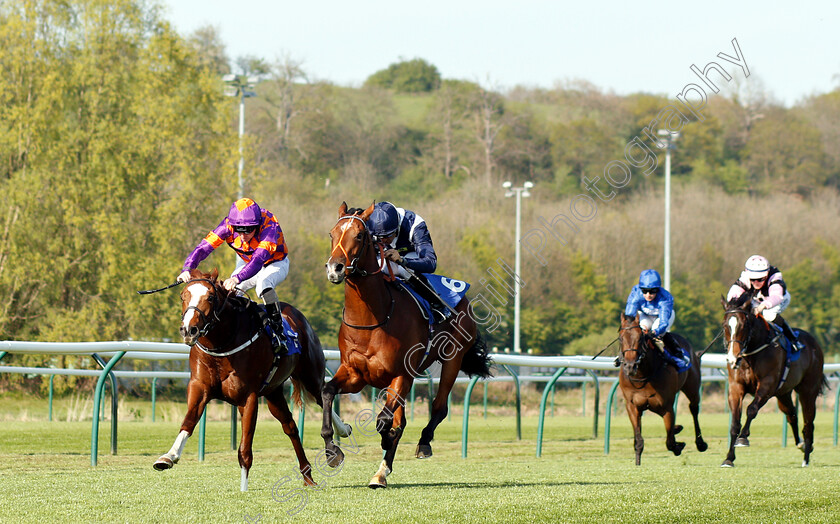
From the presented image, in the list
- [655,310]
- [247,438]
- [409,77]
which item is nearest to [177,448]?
[247,438]

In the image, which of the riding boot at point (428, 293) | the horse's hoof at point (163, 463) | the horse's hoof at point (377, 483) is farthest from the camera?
the riding boot at point (428, 293)

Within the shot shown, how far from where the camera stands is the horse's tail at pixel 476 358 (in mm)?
7922

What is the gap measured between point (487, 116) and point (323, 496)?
5959cm

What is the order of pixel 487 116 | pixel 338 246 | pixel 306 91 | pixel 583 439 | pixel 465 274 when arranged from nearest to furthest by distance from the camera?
pixel 338 246 → pixel 583 439 → pixel 465 274 → pixel 306 91 → pixel 487 116

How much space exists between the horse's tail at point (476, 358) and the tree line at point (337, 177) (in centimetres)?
1301

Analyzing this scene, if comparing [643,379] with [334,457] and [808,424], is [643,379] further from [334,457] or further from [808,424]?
[334,457]

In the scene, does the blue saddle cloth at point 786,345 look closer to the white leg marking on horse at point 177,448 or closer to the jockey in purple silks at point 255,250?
the jockey in purple silks at point 255,250

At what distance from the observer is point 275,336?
675 centimetres

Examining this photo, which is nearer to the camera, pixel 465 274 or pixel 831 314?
pixel 465 274

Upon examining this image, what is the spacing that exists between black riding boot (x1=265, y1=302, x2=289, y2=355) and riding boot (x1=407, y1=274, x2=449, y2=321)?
95 centimetres

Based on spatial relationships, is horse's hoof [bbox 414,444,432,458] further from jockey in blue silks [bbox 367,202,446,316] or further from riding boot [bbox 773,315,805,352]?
riding boot [bbox 773,315,805,352]

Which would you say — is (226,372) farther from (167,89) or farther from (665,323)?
(167,89)

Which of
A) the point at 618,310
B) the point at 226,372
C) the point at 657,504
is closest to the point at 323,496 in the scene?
the point at 226,372

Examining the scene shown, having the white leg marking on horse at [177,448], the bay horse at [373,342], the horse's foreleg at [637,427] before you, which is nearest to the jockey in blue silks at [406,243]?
the bay horse at [373,342]
